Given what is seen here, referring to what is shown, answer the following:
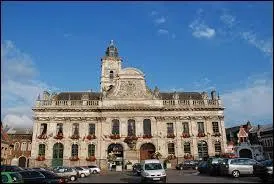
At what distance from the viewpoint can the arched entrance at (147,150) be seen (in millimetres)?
52281

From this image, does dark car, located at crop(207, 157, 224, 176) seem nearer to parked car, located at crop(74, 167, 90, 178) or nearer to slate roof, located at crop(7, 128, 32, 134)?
parked car, located at crop(74, 167, 90, 178)

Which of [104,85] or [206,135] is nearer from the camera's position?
[206,135]

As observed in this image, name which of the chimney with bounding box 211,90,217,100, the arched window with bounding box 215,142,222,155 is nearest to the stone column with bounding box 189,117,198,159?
the arched window with bounding box 215,142,222,155

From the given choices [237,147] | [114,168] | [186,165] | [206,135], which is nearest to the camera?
[186,165]

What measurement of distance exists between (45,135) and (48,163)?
15.3ft

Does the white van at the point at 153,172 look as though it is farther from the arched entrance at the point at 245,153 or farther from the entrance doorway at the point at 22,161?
the entrance doorway at the point at 22,161

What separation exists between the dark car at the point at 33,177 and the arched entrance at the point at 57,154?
96.2 ft

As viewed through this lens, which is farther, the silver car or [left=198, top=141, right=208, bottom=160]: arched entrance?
[left=198, top=141, right=208, bottom=160]: arched entrance

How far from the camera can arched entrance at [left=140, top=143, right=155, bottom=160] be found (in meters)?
52.3

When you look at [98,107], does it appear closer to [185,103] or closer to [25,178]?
[185,103]

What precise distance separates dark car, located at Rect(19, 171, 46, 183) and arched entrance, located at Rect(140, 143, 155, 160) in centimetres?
3096

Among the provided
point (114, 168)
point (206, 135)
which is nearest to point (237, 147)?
point (206, 135)

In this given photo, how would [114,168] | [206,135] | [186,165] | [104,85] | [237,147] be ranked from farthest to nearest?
[104,85]
[237,147]
[206,135]
[114,168]
[186,165]

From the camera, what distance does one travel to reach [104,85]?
68875 millimetres
